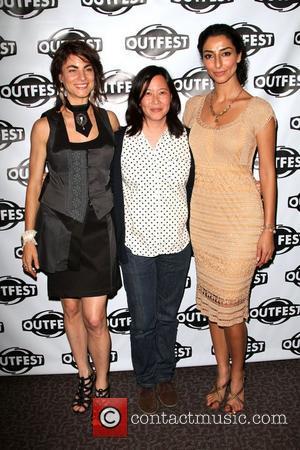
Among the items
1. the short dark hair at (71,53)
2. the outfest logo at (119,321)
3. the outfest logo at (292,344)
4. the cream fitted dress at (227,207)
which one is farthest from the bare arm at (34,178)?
the outfest logo at (292,344)

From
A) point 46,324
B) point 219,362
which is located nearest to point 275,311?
point 219,362

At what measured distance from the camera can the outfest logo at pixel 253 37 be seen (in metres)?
2.53

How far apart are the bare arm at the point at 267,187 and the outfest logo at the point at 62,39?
1130mm

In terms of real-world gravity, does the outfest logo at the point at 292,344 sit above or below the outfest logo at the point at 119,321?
below

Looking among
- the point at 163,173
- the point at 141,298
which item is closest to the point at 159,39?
the point at 163,173

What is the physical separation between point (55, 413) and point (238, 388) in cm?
106

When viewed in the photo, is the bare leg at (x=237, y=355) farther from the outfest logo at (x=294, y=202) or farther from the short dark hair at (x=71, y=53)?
Result: the short dark hair at (x=71, y=53)

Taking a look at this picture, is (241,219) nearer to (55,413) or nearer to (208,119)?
(208,119)

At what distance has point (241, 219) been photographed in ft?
7.16

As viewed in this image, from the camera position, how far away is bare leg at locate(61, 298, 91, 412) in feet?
7.80

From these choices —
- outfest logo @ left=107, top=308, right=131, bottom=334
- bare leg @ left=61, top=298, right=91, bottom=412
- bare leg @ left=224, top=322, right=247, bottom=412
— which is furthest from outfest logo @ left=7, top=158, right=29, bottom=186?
bare leg @ left=224, top=322, right=247, bottom=412

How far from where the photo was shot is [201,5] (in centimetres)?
248

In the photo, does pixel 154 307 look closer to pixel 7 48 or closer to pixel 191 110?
pixel 191 110

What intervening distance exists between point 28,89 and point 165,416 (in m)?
2.02
